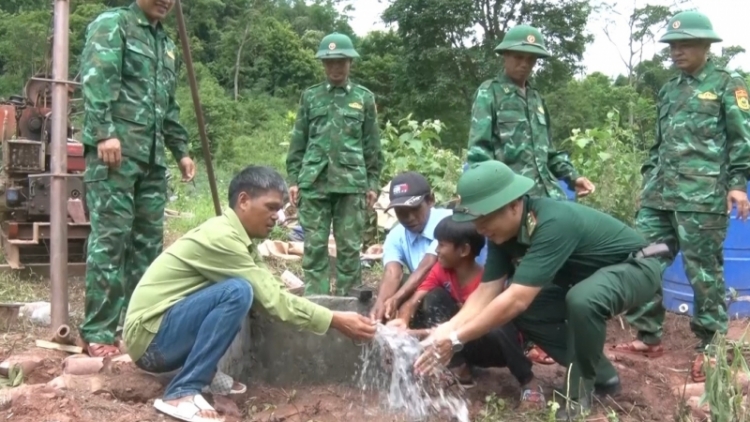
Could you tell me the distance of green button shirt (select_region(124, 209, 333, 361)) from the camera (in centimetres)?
293

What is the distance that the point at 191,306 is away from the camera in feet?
9.53

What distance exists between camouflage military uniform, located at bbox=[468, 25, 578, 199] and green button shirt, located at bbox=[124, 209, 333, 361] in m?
1.56

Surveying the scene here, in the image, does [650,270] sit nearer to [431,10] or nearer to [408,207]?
[408,207]

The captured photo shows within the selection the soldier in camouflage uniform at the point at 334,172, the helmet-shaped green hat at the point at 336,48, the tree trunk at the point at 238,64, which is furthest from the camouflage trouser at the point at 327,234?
the tree trunk at the point at 238,64

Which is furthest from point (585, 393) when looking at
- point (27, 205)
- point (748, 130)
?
point (27, 205)

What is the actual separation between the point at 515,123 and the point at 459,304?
44.6 inches

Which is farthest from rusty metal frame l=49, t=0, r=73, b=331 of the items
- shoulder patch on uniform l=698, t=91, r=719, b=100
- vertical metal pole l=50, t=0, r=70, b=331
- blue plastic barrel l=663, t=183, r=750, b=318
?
blue plastic barrel l=663, t=183, r=750, b=318

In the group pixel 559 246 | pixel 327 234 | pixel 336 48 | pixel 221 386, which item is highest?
pixel 336 48

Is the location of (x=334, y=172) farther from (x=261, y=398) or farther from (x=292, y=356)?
(x=261, y=398)

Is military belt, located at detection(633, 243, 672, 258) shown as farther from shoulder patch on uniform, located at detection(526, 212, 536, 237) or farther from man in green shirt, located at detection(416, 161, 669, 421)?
shoulder patch on uniform, located at detection(526, 212, 536, 237)

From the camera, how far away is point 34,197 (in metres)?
6.00

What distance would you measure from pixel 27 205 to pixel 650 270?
4.81 metres

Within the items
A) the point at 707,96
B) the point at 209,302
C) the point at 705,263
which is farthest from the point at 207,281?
the point at 707,96

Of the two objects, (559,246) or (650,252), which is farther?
(650,252)
